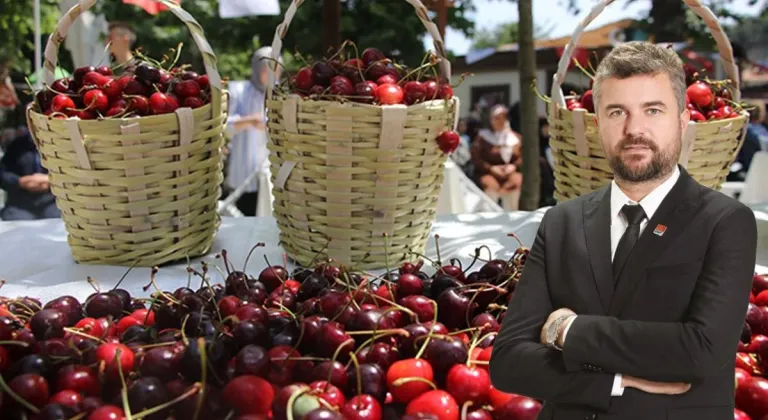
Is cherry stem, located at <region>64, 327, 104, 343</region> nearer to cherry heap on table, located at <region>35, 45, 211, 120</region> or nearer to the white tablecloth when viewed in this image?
the white tablecloth

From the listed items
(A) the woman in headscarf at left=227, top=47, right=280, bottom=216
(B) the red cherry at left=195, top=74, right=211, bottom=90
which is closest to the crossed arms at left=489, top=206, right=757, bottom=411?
(B) the red cherry at left=195, top=74, right=211, bottom=90

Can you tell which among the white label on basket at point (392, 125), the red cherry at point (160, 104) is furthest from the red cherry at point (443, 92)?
the red cherry at point (160, 104)

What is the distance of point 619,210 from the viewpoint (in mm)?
653

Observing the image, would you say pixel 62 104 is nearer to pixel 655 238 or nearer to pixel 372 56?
pixel 372 56

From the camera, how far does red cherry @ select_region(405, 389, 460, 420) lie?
2.79ft

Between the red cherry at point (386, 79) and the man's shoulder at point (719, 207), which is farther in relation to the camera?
the red cherry at point (386, 79)

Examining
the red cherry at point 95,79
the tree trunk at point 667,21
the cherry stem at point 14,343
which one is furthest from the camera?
the tree trunk at point 667,21

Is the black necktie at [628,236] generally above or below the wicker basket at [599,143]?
above

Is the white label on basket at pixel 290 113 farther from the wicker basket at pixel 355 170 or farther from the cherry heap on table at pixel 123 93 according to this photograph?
the cherry heap on table at pixel 123 93

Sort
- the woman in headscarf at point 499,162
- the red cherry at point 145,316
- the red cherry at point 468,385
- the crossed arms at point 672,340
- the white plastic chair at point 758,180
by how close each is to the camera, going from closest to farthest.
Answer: the crossed arms at point 672,340, the red cherry at point 468,385, the red cherry at point 145,316, the white plastic chair at point 758,180, the woman in headscarf at point 499,162

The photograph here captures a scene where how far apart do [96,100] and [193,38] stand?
0.28m

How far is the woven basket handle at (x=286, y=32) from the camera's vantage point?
5.30 feet

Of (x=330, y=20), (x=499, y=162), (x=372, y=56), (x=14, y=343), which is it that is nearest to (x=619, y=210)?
(x=14, y=343)

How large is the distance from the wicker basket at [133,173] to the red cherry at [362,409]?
3.31 ft
